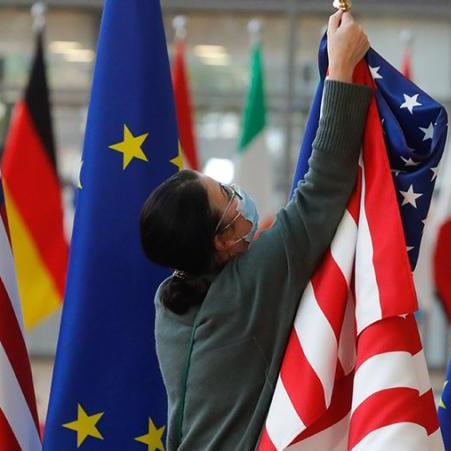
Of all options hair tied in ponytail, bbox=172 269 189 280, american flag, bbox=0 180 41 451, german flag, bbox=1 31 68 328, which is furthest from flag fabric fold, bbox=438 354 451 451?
german flag, bbox=1 31 68 328

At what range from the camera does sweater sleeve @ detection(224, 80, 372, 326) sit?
5.64ft

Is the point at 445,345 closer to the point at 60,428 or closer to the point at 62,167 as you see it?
the point at 62,167

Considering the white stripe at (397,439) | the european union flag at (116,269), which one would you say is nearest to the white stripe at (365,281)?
the white stripe at (397,439)

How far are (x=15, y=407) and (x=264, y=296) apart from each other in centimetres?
86

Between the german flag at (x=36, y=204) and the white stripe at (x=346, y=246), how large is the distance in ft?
13.5

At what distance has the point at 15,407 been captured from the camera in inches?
92.4

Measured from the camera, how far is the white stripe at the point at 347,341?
1.78 metres

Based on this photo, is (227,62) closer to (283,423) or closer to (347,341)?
(347,341)

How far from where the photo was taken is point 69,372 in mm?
2320

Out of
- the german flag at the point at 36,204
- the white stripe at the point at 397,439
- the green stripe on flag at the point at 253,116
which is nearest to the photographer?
the white stripe at the point at 397,439

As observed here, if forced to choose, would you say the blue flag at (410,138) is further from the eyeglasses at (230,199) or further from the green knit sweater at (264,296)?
the eyeglasses at (230,199)

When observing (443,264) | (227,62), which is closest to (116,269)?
(443,264)

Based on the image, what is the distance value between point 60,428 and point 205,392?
26.2 inches

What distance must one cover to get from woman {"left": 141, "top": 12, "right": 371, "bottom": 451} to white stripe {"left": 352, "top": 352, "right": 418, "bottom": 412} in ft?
0.50
